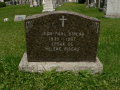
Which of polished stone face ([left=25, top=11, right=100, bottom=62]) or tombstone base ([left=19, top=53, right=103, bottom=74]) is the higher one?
polished stone face ([left=25, top=11, right=100, bottom=62])

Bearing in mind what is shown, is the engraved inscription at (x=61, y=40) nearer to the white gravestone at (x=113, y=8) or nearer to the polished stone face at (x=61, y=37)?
the polished stone face at (x=61, y=37)

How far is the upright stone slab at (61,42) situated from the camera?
4543mm

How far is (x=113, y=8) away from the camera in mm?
14172

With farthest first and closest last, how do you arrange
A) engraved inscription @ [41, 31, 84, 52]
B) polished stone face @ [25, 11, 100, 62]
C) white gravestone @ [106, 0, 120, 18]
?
1. white gravestone @ [106, 0, 120, 18]
2. engraved inscription @ [41, 31, 84, 52]
3. polished stone face @ [25, 11, 100, 62]

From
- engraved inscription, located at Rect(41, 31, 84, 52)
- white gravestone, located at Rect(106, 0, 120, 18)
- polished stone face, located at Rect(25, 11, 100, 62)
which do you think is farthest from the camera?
white gravestone, located at Rect(106, 0, 120, 18)

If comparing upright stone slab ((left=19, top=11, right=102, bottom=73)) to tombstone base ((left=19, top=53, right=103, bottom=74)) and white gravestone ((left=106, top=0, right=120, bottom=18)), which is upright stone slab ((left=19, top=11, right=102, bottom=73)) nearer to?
tombstone base ((left=19, top=53, right=103, bottom=74))

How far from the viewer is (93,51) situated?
15.7 feet

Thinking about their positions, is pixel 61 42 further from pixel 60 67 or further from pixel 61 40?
pixel 60 67

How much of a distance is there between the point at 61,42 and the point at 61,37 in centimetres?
12

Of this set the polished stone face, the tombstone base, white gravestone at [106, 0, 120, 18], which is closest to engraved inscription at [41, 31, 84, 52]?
the polished stone face

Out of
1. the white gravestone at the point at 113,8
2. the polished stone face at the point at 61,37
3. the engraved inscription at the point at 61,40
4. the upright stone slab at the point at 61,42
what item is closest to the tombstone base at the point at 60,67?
the upright stone slab at the point at 61,42

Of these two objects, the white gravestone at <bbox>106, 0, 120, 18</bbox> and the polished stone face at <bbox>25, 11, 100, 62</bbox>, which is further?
the white gravestone at <bbox>106, 0, 120, 18</bbox>

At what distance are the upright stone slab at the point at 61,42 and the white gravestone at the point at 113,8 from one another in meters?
9.95

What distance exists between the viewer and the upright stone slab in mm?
4543
